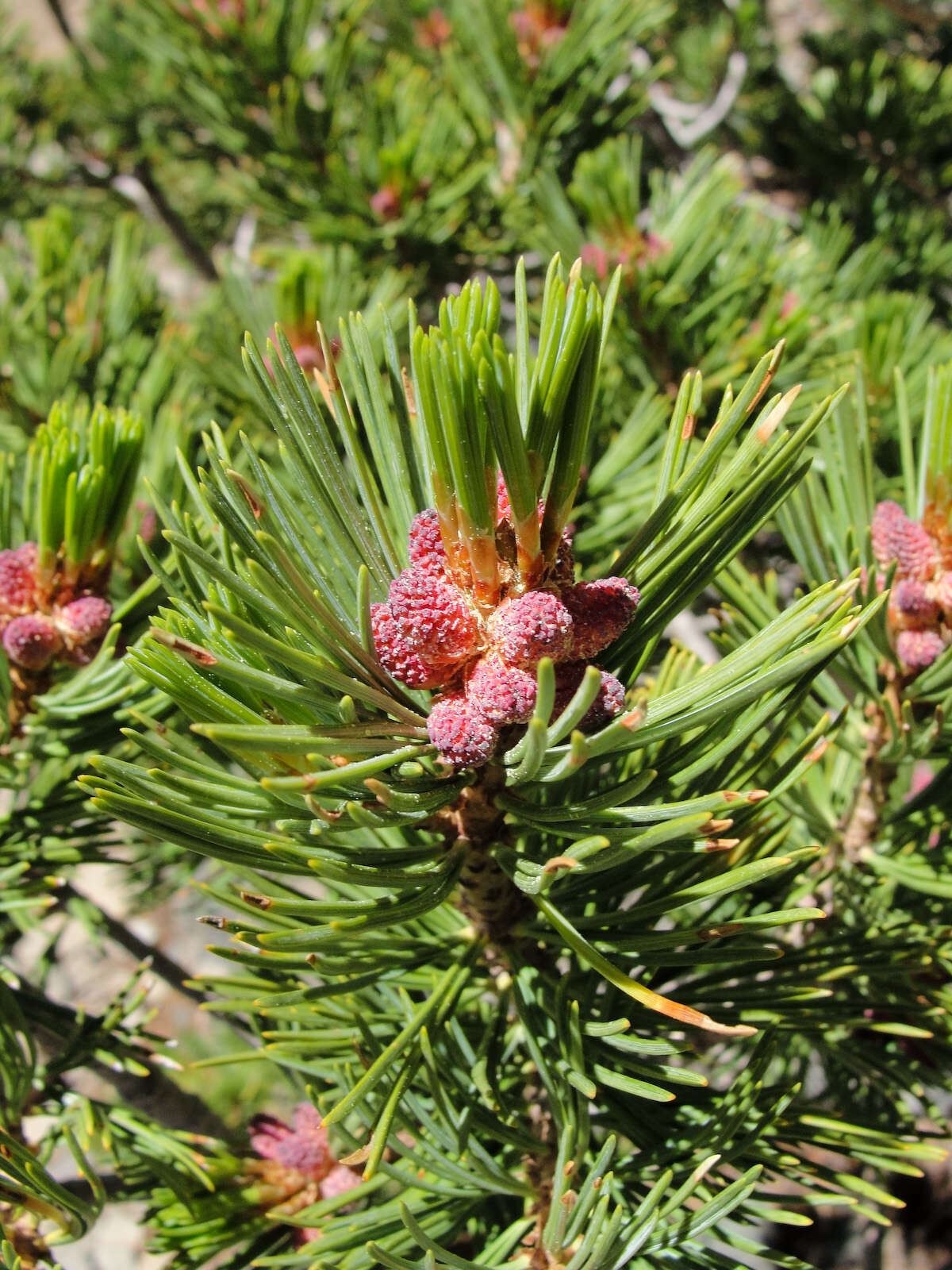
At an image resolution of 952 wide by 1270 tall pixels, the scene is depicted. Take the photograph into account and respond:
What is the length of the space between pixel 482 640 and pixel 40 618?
0.28 m

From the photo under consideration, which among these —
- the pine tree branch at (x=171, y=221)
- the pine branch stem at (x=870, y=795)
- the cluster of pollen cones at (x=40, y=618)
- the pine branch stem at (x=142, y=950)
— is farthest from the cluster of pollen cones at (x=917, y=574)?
the pine tree branch at (x=171, y=221)

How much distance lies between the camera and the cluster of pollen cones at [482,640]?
1.12 feet

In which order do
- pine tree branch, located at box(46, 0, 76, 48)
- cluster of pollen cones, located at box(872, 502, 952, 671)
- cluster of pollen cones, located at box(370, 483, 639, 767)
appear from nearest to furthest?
cluster of pollen cones, located at box(370, 483, 639, 767) → cluster of pollen cones, located at box(872, 502, 952, 671) → pine tree branch, located at box(46, 0, 76, 48)

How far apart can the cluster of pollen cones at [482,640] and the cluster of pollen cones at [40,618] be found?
22 centimetres

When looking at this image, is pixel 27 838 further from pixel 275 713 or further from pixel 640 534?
pixel 640 534

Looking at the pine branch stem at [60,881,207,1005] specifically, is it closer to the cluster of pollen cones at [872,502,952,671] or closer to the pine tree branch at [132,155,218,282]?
the cluster of pollen cones at [872,502,952,671]

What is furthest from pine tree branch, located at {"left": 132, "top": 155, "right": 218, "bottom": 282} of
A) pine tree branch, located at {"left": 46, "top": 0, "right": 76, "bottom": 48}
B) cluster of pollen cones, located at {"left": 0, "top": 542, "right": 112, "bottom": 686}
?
cluster of pollen cones, located at {"left": 0, "top": 542, "right": 112, "bottom": 686}

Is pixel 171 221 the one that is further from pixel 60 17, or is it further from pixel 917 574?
pixel 917 574

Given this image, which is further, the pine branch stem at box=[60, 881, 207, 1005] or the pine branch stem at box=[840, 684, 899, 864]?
the pine branch stem at box=[60, 881, 207, 1005]

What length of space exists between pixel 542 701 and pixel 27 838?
1.26 ft

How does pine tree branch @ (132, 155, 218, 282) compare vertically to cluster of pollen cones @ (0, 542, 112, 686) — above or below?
above

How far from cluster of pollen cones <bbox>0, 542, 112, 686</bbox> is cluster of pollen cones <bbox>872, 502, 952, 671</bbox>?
1.35ft

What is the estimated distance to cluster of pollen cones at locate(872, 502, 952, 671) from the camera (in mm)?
468

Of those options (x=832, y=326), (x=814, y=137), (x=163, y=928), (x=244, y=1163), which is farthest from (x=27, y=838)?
(x=163, y=928)
